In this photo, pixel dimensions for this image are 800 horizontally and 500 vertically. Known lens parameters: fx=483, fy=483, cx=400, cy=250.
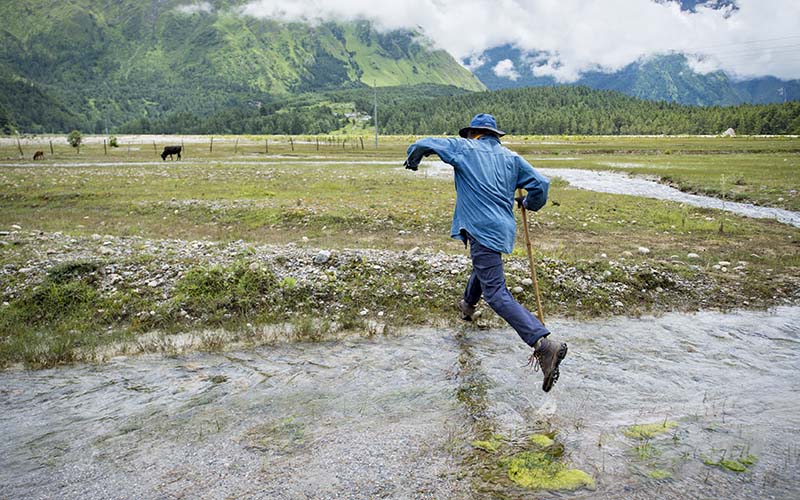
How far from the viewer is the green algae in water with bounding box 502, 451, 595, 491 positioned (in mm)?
4598

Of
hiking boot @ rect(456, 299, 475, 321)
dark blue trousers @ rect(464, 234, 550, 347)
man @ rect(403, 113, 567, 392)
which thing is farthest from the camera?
hiking boot @ rect(456, 299, 475, 321)

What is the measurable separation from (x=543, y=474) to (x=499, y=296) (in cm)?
258

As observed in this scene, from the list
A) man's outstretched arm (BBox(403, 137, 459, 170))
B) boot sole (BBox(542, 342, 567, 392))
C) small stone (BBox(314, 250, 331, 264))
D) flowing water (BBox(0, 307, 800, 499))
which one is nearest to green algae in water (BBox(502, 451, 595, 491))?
flowing water (BBox(0, 307, 800, 499))

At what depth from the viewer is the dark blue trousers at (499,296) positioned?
21.4ft

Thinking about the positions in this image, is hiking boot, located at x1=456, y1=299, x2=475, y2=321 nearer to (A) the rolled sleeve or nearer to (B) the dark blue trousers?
(B) the dark blue trousers

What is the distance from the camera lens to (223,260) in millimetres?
11438

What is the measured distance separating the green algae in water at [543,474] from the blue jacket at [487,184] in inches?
111

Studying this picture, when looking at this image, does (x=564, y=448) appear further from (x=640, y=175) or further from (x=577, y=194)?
(x=640, y=175)

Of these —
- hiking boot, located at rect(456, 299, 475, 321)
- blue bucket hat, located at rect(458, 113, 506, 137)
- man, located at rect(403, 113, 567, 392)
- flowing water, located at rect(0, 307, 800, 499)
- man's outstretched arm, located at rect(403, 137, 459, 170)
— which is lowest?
flowing water, located at rect(0, 307, 800, 499)

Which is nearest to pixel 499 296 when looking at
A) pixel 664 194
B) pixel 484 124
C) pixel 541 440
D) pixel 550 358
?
pixel 550 358

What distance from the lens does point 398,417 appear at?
588 centimetres

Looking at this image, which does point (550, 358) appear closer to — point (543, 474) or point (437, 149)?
point (543, 474)

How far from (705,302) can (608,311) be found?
2.35 meters

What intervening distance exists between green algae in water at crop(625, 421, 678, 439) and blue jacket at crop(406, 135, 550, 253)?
8.73ft
